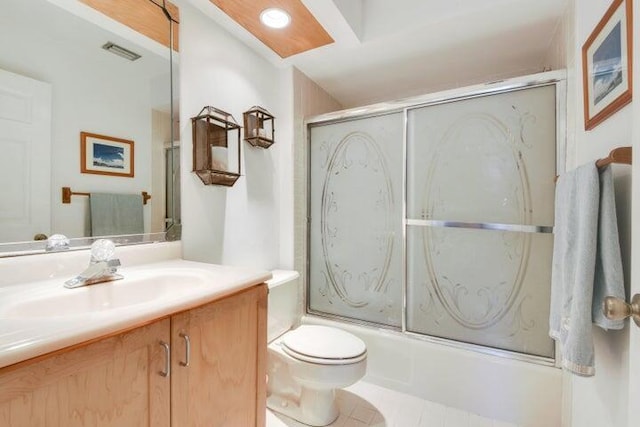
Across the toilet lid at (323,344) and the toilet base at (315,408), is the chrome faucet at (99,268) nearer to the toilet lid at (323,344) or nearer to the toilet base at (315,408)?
the toilet lid at (323,344)

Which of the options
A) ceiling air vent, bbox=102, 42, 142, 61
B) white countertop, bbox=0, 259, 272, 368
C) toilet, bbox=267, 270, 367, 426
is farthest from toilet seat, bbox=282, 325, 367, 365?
ceiling air vent, bbox=102, 42, 142, 61

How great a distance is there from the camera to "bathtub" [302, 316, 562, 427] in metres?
1.45

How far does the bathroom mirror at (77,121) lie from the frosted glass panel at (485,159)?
139cm

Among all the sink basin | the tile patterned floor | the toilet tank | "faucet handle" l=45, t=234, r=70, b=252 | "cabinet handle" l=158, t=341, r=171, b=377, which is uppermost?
"faucet handle" l=45, t=234, r=70, b=252

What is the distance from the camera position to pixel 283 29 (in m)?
1.65

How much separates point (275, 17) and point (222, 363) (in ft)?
5.38

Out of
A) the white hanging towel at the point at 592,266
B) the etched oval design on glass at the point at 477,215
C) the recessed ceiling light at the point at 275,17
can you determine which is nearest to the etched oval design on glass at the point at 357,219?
the etched oval design on glass at the point at 477,215

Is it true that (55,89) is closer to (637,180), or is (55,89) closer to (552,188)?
(637,180)

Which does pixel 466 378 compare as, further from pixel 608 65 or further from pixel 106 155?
pixel 106 155

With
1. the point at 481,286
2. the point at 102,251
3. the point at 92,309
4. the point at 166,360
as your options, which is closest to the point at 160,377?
the point at 166,360

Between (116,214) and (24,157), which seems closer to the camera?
(24,157)

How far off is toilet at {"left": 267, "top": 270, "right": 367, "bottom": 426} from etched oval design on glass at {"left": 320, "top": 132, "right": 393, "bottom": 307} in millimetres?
437

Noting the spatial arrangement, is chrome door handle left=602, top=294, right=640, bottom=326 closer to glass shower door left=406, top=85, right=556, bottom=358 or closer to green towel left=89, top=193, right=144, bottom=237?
glass shower door left=406, top=85, right=556, bottom=358

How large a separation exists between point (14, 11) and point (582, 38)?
202cm
